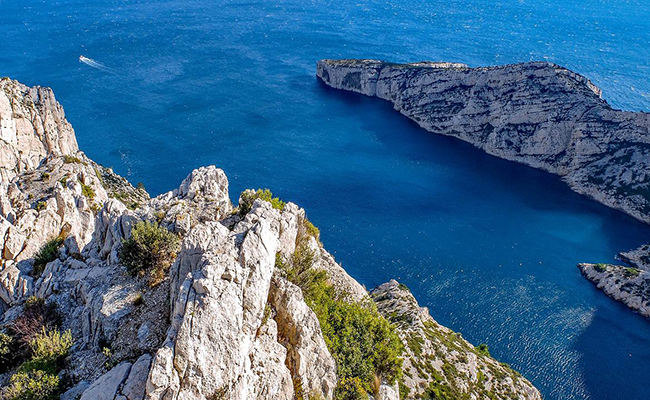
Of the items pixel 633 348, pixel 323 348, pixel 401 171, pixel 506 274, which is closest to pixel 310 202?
pixel 401 171

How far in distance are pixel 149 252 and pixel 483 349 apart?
47.8 m

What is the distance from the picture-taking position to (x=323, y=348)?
24.1 meters

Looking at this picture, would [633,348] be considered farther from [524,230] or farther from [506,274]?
[524,230]

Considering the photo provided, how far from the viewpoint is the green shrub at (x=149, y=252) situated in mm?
23859

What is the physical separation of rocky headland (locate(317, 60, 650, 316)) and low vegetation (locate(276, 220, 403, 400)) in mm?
70052

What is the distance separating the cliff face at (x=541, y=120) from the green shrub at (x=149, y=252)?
4020 inches

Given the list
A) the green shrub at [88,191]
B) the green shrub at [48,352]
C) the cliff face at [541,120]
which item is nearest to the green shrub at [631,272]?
the cliff face at [541,120]

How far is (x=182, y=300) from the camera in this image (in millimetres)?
→ 18672

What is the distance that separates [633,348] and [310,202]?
187 feet

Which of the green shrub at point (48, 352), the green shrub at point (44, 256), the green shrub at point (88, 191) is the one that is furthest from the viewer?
the green shrub at point (88, 191)

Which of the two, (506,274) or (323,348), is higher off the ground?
(323,348)

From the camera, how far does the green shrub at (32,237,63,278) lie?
2886 centimetres

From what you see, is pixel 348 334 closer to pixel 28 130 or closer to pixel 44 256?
pixel 44 256

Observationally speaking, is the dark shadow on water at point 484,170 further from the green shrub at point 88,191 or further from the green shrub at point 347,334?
the green shrub at point 88,191
